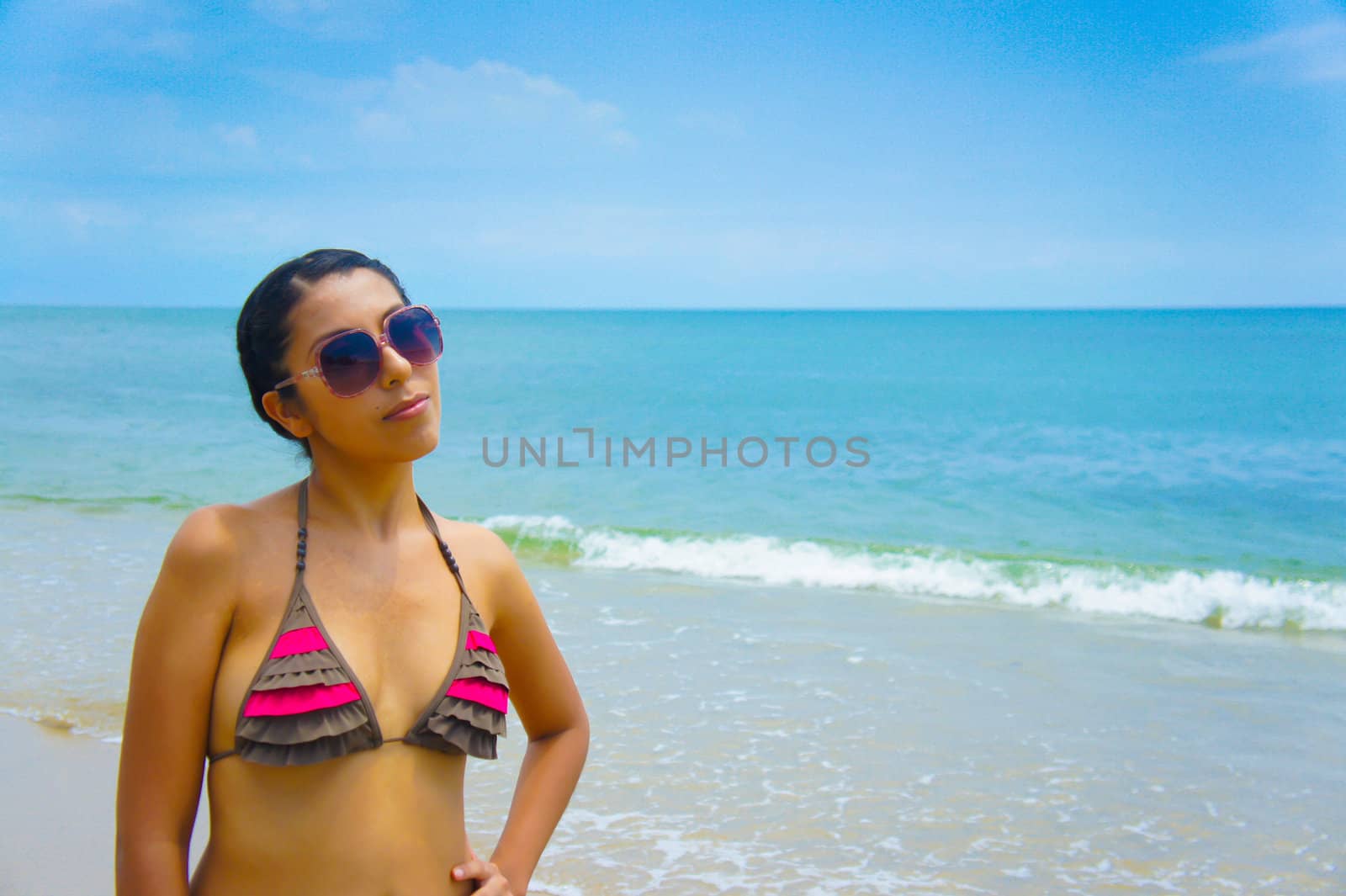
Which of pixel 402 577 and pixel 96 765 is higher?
pixel 402 577

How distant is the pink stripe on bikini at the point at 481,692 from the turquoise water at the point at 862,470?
466 cm

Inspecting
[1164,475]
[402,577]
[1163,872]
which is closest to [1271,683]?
[1163,872]

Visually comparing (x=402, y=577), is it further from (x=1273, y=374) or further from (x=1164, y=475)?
(x=1273, y=374)

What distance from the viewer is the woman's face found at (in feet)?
5.04

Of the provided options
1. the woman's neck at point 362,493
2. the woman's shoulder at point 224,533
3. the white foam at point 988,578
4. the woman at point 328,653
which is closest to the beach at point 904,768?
the white foam at point 988,578

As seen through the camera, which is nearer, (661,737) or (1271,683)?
(661,737)

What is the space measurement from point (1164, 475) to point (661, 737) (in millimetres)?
16451

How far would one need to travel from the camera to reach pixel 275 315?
1.58m

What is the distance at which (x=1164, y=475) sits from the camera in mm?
19938

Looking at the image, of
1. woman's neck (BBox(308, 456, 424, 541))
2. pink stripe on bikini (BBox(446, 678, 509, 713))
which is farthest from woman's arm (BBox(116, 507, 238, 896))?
pink stripe on bikini (BBox(446, 678, 509, 713))

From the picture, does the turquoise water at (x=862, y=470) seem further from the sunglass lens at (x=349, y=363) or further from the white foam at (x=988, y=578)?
the sunglass lens at (x=349, y=363)

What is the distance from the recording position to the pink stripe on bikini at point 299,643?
1419 millimetres

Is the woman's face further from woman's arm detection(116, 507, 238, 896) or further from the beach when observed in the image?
the beach

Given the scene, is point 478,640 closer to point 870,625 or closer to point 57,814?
point 57,814
